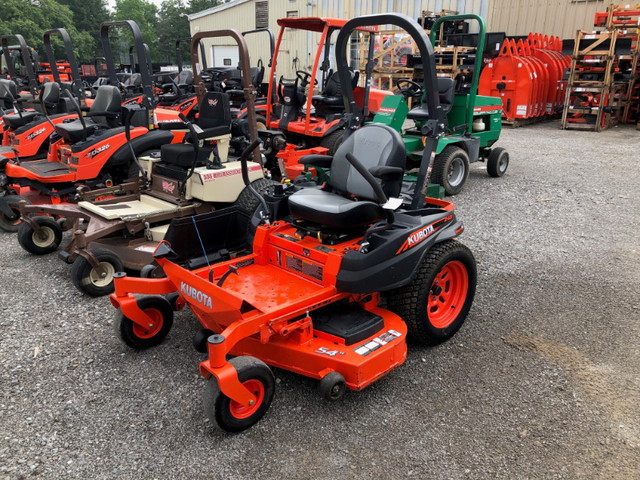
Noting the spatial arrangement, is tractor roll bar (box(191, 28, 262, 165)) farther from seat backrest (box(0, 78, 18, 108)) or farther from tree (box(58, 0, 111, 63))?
tree (box(58, 0, 111, 63))

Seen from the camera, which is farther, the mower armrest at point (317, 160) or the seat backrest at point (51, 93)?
the seat backrest at point (51, 93)

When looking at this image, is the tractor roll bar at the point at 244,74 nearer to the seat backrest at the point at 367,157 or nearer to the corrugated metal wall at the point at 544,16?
the seat backrest at the point at 367,157

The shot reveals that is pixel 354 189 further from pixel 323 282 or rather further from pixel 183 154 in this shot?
pixel 183 154

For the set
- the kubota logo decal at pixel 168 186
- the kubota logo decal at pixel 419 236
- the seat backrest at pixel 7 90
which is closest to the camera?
the kubota logo decal at pixel 419 236

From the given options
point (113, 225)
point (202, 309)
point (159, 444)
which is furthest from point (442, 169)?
point (159, 444)

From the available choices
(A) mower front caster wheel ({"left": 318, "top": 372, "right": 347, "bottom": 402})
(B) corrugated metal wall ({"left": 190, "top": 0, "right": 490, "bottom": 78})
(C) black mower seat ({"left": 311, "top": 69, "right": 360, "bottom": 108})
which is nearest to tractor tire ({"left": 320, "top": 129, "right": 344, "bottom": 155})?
(C) black mower seat ({"left": 311, "top": 69, "right": 360, "bottom": 108})

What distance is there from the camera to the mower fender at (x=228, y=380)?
236 cm

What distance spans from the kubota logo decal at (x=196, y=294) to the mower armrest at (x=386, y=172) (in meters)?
1.22

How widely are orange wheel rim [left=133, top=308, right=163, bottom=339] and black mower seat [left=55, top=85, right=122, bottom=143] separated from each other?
11.2 feet

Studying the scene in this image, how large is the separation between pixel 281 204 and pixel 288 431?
5.30ft

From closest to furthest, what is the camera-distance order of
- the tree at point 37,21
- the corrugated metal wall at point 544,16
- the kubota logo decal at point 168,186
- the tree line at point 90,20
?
the kubota logo decal at point 168,186 < the corrugated metal wall at point 544,16 < the tree at point 37,21 < the tree line at point 90,20

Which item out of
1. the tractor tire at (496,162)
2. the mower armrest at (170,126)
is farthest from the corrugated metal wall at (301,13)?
the mower armrest at (170,126)

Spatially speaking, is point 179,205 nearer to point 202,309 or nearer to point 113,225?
point 113,225

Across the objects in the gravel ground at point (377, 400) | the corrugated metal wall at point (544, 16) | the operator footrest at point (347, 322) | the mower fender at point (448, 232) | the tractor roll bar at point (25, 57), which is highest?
the corrugated metal wall at point (544, 16)
